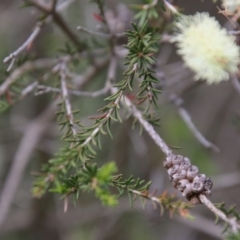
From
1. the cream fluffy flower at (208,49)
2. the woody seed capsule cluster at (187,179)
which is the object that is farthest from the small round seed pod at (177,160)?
the cream fluffy flower at (208,49)

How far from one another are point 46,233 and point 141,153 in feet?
1.82

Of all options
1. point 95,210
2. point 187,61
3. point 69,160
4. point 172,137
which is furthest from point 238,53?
point 95,210

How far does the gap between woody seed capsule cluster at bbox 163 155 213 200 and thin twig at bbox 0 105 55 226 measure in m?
0.87

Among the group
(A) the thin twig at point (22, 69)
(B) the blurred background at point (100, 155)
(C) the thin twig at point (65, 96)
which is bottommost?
(B) the blurred background at point (100, 155)

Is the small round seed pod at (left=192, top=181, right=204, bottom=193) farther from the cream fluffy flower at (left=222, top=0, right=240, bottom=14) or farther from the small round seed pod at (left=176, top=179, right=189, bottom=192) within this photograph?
the cream fluffy flower at (left=222, top=0, right=240, bottom=14)

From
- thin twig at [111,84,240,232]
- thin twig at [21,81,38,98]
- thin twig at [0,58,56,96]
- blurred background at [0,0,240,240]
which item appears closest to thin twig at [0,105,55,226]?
blurred background at [0,0,240,240]

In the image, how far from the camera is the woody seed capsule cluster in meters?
0.62

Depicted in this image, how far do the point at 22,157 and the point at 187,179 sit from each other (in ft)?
3.16

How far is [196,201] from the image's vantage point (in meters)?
0.63

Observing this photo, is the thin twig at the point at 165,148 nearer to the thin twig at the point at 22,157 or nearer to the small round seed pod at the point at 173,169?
the small round seed pod at the point at 173,169

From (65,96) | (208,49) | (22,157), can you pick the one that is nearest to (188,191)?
(208,49)

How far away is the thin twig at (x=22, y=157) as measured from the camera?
4.77ft

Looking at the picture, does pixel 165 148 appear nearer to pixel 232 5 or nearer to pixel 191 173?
pixel 191 173

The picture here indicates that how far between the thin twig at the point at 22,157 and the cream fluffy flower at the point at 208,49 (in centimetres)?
83
